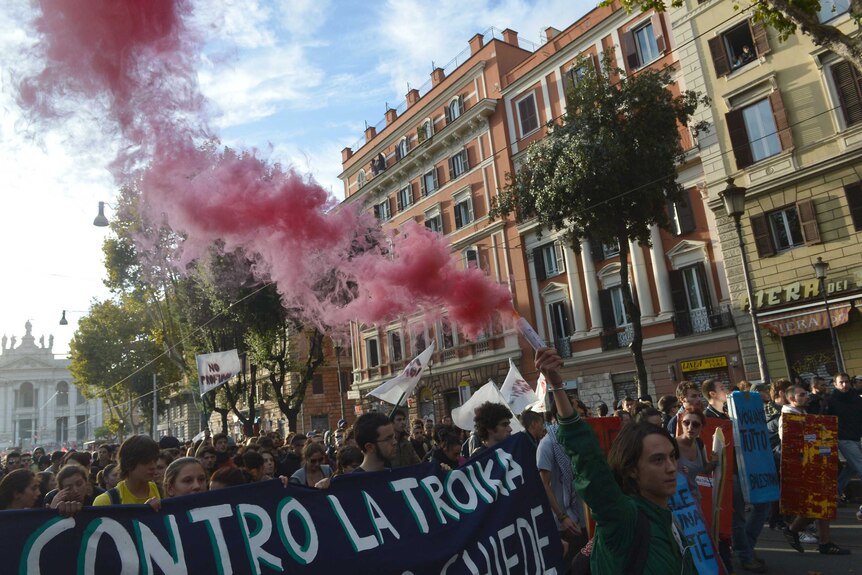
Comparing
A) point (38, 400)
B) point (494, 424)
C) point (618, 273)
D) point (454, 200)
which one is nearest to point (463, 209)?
point (454, 200)

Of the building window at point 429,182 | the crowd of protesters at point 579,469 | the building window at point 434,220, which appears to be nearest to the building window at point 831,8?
the crowd of protesters at point 579,469

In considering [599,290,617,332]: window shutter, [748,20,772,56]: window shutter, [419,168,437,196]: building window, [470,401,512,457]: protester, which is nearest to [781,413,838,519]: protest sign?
[470,401,512,457]: protester

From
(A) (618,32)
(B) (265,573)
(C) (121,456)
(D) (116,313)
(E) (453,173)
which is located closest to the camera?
(B) (265,573)

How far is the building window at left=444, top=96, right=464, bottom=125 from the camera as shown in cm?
3162

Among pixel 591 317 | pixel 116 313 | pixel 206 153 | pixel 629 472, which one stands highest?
pixel 116 313

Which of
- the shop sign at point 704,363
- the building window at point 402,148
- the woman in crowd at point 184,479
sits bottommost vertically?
the woman in crowd at point 184,479

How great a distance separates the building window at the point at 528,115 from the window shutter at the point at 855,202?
43.2 ft

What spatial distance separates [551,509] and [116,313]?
148ft

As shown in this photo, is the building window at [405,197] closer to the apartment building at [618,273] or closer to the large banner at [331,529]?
the apartment building at [618,273]

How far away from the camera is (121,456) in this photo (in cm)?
463

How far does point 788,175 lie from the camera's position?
1853cm

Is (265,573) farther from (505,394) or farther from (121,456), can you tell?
(505,394)

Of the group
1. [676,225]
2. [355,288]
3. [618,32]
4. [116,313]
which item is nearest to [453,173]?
[618,32]

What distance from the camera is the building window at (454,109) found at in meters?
31.6
